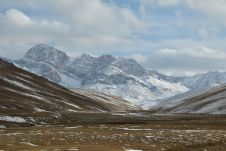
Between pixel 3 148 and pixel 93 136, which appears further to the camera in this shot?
pixel 93 136

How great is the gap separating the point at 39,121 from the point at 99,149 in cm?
4758

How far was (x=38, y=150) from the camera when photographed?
140 ft

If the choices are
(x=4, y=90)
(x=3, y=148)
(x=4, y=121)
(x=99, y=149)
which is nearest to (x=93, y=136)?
(x=99, y=149)

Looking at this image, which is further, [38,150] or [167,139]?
[167,139]

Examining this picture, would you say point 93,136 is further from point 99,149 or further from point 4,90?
point 4,90

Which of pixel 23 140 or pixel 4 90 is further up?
pixel 4 90

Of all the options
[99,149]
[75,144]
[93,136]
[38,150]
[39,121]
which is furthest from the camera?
[39,121]

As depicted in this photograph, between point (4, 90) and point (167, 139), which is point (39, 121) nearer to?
point (167, 139)

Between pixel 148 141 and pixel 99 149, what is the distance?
9246 millimetres

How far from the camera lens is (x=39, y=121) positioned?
91.2 m

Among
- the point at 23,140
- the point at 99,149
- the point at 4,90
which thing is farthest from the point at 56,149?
the point at 4,90

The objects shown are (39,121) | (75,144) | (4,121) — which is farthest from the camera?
(39,121)

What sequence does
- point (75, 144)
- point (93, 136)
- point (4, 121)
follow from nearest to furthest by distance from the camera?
1. point (75, 144)
2. point (93, 136)
3. point (4, 121)

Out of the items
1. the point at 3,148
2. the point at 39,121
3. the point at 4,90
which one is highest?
the point at 4,90
